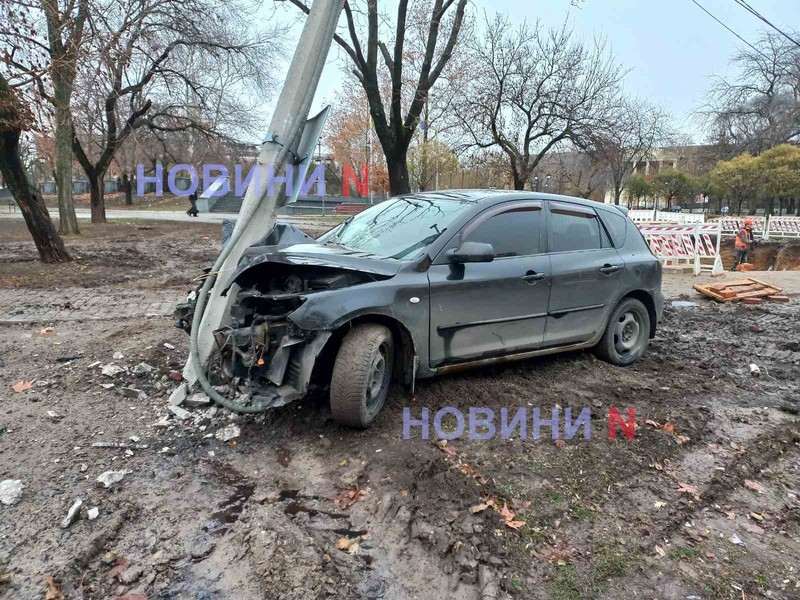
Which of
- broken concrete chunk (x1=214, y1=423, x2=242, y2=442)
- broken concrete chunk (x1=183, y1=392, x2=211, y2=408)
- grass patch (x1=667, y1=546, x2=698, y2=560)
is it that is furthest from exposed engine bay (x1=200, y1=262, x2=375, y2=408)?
grass patch (x1=667, y1=546, x2=698, y2=560)

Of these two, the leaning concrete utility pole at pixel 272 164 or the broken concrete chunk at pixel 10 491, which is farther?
the leaning concrete utility pole at pixel 272 164

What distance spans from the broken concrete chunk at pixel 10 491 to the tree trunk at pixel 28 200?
9767 millimetres

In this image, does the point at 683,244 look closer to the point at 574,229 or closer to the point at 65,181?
the point at 574,229

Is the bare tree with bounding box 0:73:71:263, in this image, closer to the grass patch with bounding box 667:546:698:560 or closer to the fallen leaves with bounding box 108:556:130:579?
the fallen leaves with bounding box 108:556:130:579

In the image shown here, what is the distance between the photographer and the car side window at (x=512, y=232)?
471cm

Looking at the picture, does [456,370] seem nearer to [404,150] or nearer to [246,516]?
[246,516]

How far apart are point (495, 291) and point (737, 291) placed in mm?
7622

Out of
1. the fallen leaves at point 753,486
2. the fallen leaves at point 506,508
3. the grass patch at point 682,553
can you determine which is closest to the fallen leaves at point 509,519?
the fallen leaves at point 506,508

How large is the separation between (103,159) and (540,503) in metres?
27.5

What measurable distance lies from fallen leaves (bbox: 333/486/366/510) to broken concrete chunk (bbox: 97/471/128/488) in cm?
131

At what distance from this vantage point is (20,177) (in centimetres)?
1130

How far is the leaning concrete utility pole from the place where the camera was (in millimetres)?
4672

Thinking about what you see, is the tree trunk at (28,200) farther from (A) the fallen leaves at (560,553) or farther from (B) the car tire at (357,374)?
(A) the fallen leaves at (560,553)

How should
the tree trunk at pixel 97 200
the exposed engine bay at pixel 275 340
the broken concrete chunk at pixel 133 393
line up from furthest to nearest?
1. the tree trunk at pixel 97 200
2. the broken concrete chunk at pixel 133 393
3. the exposed engine bay at pixel 275 340
